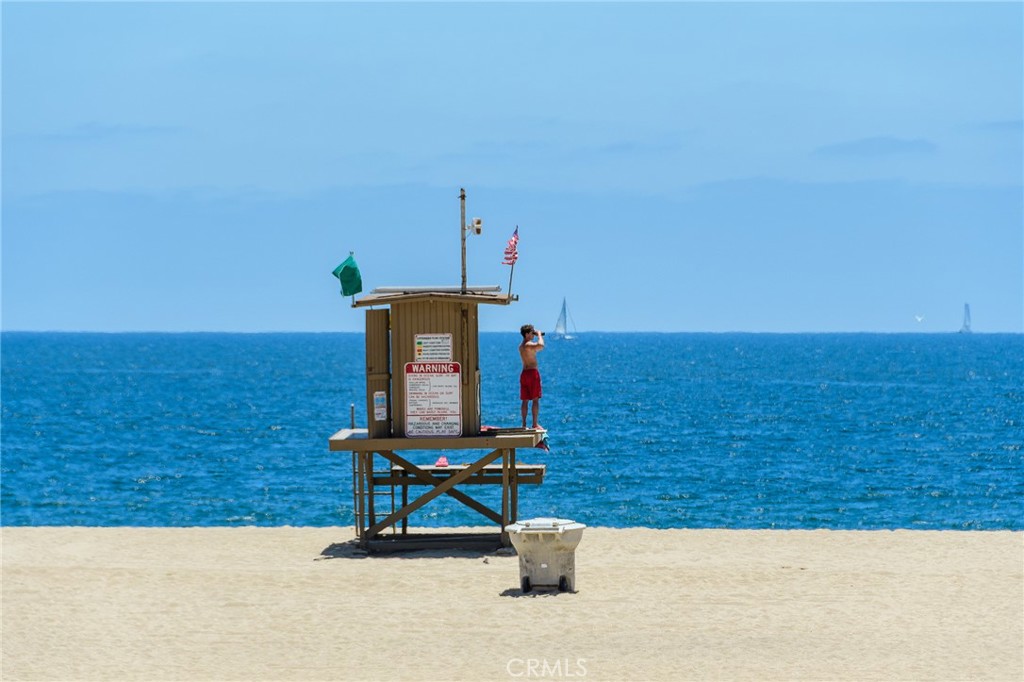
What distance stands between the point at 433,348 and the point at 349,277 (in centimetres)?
168

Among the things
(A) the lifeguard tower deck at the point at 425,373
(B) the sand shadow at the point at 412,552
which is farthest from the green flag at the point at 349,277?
(B) the sand shadow at the point at 412,552

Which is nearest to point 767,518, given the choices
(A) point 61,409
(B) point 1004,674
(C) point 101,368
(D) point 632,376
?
(B) point 1004,674

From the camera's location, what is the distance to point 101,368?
481 feet

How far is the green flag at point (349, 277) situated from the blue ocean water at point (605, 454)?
13295mm

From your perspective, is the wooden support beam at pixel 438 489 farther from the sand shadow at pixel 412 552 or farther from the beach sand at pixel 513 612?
the beach sand at pixel 513 612

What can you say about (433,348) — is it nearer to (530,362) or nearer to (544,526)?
(530,362)

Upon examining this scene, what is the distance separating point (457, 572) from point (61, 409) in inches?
2590

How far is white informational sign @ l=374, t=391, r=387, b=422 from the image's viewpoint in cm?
2200

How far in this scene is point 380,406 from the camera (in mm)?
22047

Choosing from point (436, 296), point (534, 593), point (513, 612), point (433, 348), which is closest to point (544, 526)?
point (534, 593)

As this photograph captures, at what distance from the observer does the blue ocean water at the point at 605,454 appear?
38375 millimetres

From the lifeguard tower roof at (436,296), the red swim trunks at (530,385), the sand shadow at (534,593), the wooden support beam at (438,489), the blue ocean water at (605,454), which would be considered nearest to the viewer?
the sand shadow at (534,593)

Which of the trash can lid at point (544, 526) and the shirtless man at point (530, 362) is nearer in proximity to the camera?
the trash can lid at point (544, 526)

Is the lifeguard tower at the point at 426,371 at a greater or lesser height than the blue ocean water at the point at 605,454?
greater
